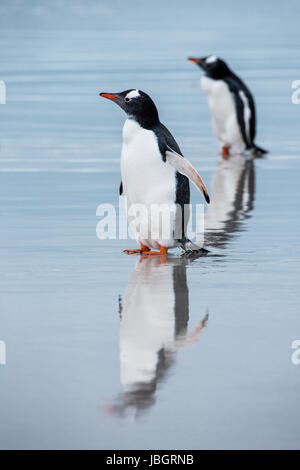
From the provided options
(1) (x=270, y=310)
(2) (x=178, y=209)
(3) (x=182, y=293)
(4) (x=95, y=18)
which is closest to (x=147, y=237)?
(2) (x=178, y=209)

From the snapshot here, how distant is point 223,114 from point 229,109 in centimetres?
9

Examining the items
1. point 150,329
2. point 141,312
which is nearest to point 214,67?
point 141,312

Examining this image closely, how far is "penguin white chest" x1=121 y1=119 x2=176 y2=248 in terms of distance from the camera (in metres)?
6.48

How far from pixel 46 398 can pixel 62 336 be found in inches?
30.1

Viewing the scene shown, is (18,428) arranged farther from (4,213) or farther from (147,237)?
(4,213)

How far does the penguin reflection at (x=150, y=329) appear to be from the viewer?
4.28 m

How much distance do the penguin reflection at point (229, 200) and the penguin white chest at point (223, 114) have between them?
1.46ft

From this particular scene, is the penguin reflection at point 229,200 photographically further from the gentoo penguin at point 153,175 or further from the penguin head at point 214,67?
the penguin head at point 214,67

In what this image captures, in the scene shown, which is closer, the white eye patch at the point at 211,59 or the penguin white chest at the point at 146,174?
the penguin white chest at the point at 146,174

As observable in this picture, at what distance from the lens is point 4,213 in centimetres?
810

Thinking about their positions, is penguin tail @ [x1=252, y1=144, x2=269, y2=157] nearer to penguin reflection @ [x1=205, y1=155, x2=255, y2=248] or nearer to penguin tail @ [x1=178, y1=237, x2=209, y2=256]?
penguin reflection @ [x1=205, y1=155, x2=255, y2=248]

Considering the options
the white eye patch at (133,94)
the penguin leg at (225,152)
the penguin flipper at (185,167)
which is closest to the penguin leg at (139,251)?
the penguin flipper at (185,167)

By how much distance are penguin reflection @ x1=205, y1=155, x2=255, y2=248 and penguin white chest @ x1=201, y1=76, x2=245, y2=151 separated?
44 centimetres

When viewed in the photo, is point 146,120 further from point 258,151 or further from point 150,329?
point 258,151
